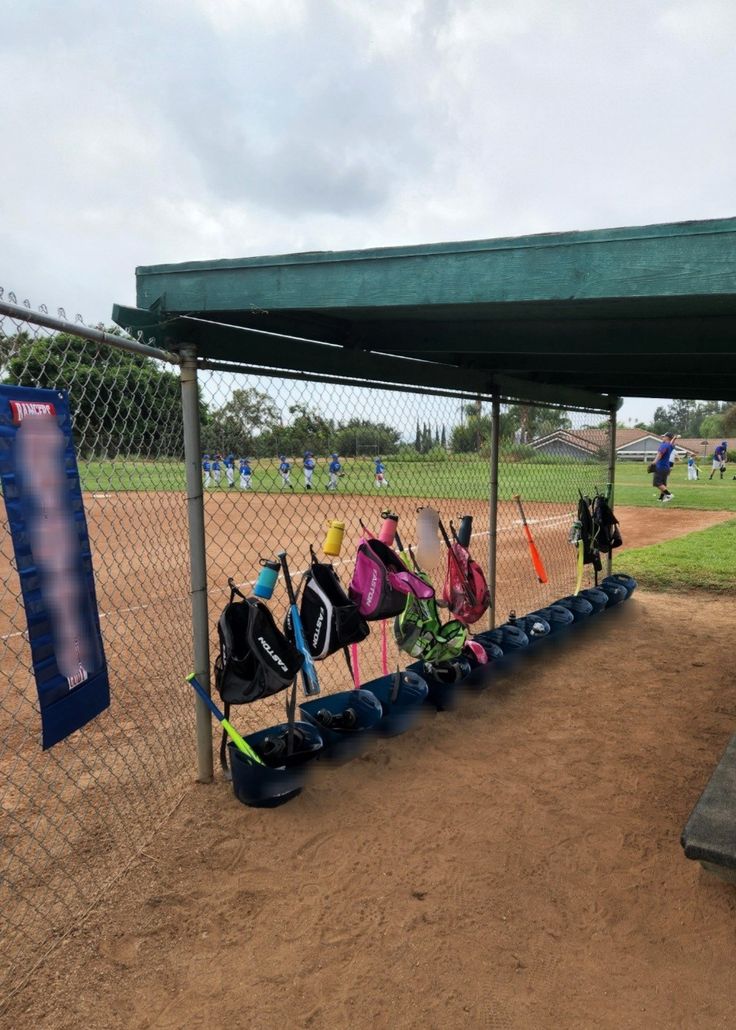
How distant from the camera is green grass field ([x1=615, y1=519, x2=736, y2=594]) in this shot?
8.30 metres

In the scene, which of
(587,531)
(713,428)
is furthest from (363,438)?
(713,428)

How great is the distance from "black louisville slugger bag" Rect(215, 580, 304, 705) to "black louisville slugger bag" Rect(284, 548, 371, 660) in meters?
0.16

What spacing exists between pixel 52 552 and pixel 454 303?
168 centimetres

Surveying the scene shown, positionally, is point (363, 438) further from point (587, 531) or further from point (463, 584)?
point (587, 531)

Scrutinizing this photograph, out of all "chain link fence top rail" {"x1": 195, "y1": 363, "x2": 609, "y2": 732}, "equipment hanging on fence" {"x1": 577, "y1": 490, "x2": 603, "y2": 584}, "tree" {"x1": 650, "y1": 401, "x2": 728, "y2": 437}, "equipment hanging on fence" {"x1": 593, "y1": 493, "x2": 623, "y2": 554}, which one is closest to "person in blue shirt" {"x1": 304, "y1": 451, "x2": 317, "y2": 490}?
"chain link fence top rail" {"x1": 195, "y1": 363, "x2": 609, "y2": 732}

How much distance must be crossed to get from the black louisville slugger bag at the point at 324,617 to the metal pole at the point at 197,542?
0.44 m

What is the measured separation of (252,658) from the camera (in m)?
2.95

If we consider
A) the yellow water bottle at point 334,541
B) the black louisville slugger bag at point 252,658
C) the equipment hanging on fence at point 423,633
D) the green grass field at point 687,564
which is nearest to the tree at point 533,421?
the equipment hanging on fence at point 423,633

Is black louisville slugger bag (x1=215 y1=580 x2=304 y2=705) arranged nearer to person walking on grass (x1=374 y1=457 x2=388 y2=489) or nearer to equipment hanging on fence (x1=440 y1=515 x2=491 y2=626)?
equipment hanging on fence (x1=440 y1=515 x2=491 y2=626)

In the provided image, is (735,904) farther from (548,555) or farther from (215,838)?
(548,555)

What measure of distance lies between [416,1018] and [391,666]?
10.6ft

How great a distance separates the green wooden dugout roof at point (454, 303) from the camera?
2209mm

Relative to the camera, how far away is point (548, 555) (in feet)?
34.3

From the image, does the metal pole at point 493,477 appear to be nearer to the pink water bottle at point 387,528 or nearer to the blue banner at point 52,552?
the pink water bottle at point 387,528
